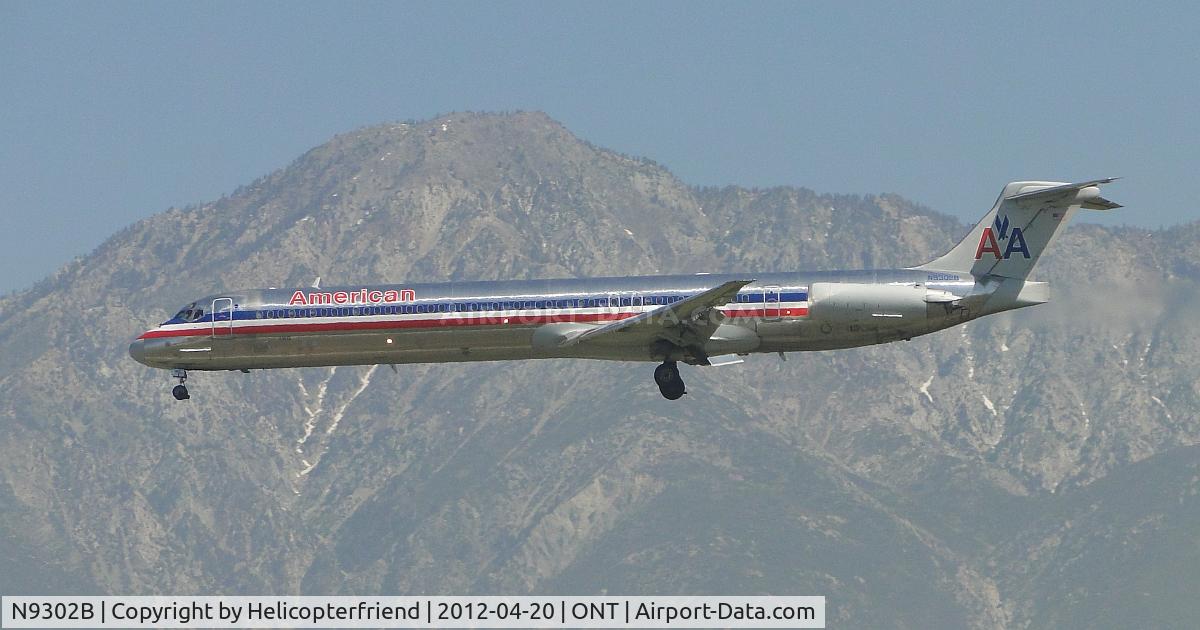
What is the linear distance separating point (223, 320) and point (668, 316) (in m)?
15.5

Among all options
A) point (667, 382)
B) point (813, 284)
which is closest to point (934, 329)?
point (813, 284)

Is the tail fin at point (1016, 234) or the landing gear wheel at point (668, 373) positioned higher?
the tail fin at point (1016, 234)

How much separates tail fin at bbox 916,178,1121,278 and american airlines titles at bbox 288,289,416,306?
57.6 feet

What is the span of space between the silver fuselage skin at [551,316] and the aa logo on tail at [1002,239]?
105 centimetres

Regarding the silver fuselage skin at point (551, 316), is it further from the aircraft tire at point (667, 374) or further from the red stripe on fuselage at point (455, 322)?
the aircraft tire at point (667, 374)

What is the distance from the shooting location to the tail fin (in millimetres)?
65875

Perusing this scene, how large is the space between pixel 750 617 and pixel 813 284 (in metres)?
16.2

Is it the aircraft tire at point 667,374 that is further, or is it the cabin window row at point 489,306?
the aircraft tire at point 667,374

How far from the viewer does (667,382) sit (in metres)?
64.8

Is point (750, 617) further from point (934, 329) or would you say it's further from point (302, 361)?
point (302, 361)

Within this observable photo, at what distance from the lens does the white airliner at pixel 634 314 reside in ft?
206
